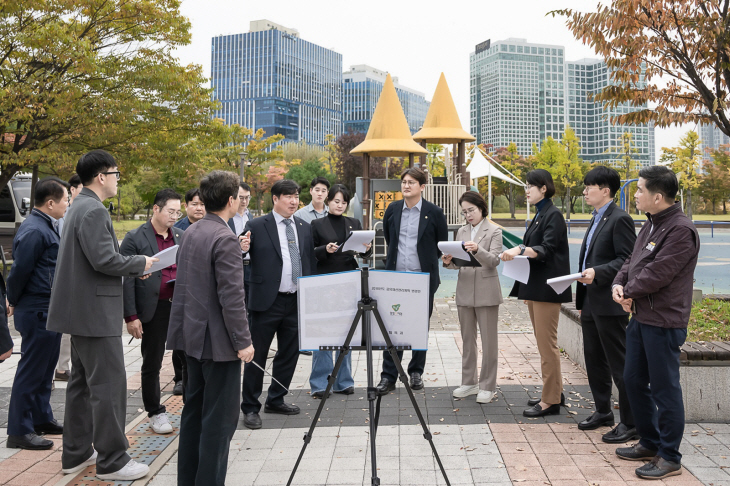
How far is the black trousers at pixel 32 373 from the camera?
4.33 metres

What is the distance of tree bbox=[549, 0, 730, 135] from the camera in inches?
250

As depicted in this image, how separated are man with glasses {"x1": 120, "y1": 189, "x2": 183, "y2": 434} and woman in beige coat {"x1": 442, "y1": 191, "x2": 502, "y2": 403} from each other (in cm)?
249

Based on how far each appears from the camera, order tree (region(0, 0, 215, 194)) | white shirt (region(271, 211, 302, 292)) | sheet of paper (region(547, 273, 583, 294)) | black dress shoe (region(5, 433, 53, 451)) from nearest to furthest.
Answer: sheet of paper (region(547, 273, 583, 294)) → black dress shoe (region(5, 433, 53, 451)) → white shirt (region(271, 211, 302, 292)) → tree (region(0, 0, 215, 194))

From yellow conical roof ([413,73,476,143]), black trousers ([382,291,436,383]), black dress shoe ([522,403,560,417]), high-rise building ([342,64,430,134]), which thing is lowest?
black dress shoe ([522,403,560,417])

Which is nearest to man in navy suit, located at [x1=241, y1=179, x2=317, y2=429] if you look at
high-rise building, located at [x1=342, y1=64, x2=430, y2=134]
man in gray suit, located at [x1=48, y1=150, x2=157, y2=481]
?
man in gray suit, located at [x1=48, y1=150, x2=157, y2=481]

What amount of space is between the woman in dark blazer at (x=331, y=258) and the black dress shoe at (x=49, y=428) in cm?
218

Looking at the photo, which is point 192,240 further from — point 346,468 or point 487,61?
point 487,61

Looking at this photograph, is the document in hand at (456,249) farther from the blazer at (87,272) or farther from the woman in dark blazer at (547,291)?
the blazer at (87,272)

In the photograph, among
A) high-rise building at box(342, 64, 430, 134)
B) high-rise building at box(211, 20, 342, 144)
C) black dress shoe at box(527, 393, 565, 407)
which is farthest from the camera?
high-rise building at box(342, 64, 430, 134)

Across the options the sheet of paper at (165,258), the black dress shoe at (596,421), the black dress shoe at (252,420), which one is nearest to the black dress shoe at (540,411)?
the black dress shoe at (596,421)

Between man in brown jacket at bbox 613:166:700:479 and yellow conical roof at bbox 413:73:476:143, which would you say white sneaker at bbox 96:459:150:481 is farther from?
yellow conical roof at bbox 413:73:476:143

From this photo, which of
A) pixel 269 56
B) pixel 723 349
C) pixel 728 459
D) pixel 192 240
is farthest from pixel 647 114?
pixel 269 56

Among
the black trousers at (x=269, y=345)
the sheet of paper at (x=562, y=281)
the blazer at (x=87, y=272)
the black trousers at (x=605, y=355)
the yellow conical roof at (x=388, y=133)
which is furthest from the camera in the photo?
the yellow conical roof at (x=388, y=133)

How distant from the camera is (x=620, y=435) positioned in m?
4.34
